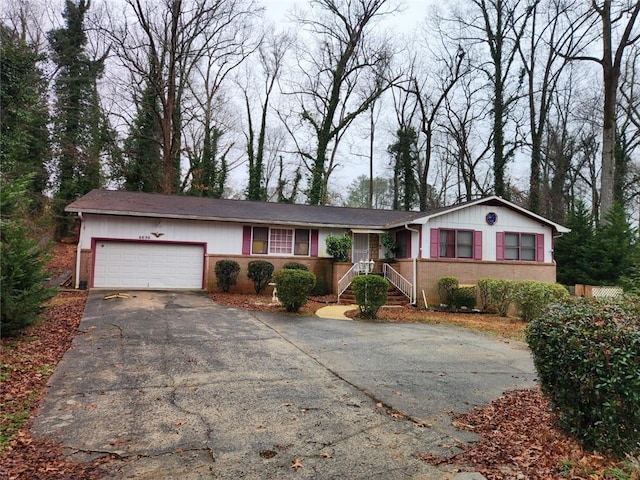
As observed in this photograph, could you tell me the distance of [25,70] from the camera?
30.0 feet

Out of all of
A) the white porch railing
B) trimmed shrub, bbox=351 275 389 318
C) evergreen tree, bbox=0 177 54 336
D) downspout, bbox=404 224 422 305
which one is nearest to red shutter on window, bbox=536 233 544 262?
downspout, bbox=404 224 422 305

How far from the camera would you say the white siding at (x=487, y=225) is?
591 inches

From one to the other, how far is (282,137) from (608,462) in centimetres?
3338

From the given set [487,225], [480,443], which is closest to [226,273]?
[487,225]

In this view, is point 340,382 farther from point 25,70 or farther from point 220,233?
point 220,233

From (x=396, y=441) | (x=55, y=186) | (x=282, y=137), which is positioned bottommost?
(x=396, y=441)

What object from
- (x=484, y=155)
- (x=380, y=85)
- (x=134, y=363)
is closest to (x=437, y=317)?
(x=134, y=363)

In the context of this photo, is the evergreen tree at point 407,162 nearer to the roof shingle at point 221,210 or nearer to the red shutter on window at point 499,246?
the roof shingle at point 221,210

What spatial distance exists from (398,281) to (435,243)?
6.74ft

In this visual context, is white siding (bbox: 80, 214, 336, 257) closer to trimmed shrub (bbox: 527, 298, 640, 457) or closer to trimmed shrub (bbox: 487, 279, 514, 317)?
trimmed shrub (bbox: 487, 279, 514, 317)

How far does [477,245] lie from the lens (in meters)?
15.3

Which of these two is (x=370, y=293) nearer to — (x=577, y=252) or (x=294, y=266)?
(x=294, y=266)

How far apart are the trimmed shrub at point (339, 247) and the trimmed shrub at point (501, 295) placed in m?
5.38

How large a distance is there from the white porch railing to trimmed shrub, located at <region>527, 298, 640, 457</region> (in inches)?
443
